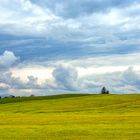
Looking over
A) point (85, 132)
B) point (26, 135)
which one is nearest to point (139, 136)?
point (85, 132)

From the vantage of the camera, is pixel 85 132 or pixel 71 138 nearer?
pixel 71 138

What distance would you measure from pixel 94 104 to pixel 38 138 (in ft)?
309

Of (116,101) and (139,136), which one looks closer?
(139,136)

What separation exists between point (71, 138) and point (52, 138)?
6.44ft

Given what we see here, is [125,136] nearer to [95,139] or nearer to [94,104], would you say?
[95,139]

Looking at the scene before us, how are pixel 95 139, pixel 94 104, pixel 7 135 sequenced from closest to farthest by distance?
pixel 95 139, pixel 7 135, pixel 94 104

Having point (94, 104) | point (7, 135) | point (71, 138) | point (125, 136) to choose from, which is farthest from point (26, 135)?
point (94, 104)

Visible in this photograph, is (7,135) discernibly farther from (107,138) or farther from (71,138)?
(107,138)

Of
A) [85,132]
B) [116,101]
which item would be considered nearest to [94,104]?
[116,101]

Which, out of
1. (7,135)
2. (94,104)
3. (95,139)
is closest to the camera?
(95,139)

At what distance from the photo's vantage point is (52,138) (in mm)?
40844

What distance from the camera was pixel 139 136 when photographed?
41094mm

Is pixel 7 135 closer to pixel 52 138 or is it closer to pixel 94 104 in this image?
pixel 52 138

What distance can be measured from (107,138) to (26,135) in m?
9.00
